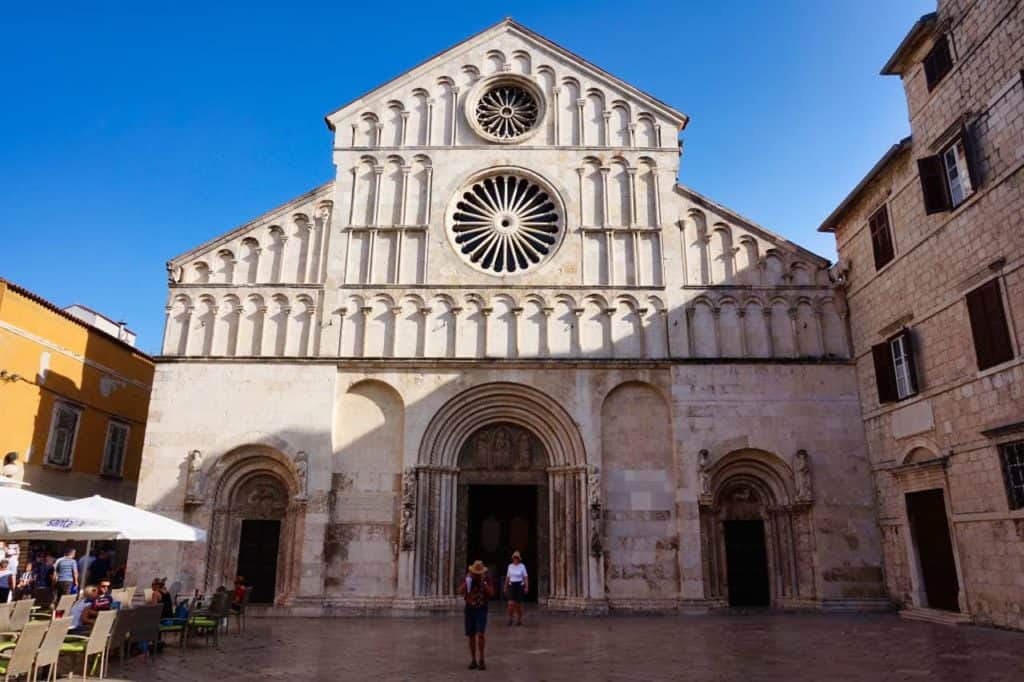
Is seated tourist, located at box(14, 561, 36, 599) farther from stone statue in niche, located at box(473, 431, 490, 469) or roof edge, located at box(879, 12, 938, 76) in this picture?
roof edge, located at box(879, 12, 938, 76)

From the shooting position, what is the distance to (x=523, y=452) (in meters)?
19.6

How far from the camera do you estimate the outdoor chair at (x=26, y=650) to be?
8172 mm

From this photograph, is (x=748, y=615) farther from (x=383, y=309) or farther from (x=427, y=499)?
(x=383, y=309)

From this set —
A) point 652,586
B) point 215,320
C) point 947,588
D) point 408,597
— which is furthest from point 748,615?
point 215,320

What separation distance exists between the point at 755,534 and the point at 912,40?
1277 cm

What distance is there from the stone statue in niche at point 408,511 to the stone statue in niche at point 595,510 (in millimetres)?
4524

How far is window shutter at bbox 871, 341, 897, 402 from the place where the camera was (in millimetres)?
17375

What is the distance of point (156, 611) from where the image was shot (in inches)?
451

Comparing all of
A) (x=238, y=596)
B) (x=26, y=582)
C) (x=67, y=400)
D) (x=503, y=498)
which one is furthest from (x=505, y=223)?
(x=26, y=582)

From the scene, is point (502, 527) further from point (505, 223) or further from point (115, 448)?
point (115, 448)

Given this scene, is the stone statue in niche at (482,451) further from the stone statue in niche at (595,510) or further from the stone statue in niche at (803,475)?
the stone statue in niche at (803,475)

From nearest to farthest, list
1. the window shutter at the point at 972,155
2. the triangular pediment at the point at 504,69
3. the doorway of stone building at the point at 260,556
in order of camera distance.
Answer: the window shutter at the point at 972,155, the doorway of stone building at the point at 260,556, the triangular pediment at the point at 504,69

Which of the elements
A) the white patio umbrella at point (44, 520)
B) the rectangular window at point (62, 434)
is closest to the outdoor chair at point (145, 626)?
the white patio umbrella at point (44, 520)

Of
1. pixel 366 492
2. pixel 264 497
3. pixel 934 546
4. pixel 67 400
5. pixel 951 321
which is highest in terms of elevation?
pixel 951 321
